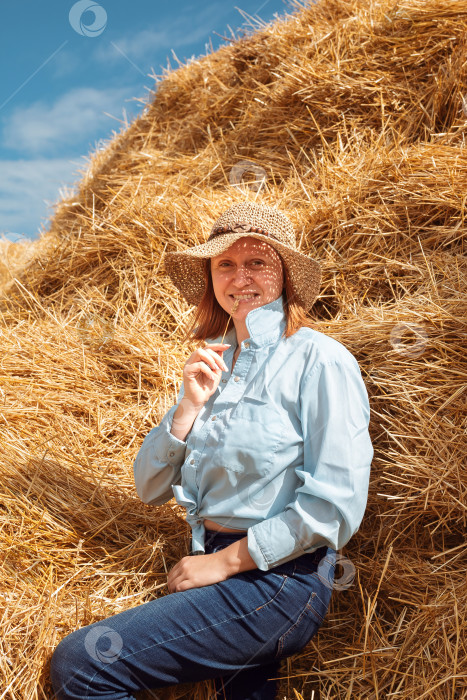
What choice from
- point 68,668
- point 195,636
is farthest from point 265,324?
point 68,668

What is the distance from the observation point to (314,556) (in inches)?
65.9

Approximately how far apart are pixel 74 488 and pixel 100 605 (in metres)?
0.58

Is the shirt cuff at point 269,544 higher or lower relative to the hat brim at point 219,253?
lower

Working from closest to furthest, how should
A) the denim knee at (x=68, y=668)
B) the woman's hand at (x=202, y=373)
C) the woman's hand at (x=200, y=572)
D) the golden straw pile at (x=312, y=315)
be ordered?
the denim knee at (x=68, y=668) → the woman's hand at (x=200, y=572) → the woman's hand at (x=202, y=373) → the golden straw pile at (x=312, y=315)

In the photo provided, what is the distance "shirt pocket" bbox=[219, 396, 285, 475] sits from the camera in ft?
5.44

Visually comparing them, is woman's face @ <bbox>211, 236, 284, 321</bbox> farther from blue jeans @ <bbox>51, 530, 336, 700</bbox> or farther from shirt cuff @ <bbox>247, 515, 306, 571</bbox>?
blue jeans @ <bbox>51, 530, 336, 700</bbox>

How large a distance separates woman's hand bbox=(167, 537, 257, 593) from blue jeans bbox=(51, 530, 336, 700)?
0.07ft

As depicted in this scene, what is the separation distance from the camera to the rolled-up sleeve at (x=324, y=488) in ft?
5.09

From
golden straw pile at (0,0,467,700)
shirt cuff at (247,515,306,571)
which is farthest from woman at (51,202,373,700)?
golden straw pile at (0,0,467,700)

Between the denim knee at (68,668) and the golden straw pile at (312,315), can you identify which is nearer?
the denim knee at (68,668)

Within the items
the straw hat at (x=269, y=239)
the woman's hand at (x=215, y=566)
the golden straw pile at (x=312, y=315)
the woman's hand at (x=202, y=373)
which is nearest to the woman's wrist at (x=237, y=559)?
the woman's hand at (x=215, y=566)

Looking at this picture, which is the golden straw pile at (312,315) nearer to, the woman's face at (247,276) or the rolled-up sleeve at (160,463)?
the rolled-up sleeve at (160,463)

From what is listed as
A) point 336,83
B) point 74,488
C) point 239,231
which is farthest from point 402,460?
point 336,83

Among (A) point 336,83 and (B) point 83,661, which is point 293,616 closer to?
(B) point 83,661
